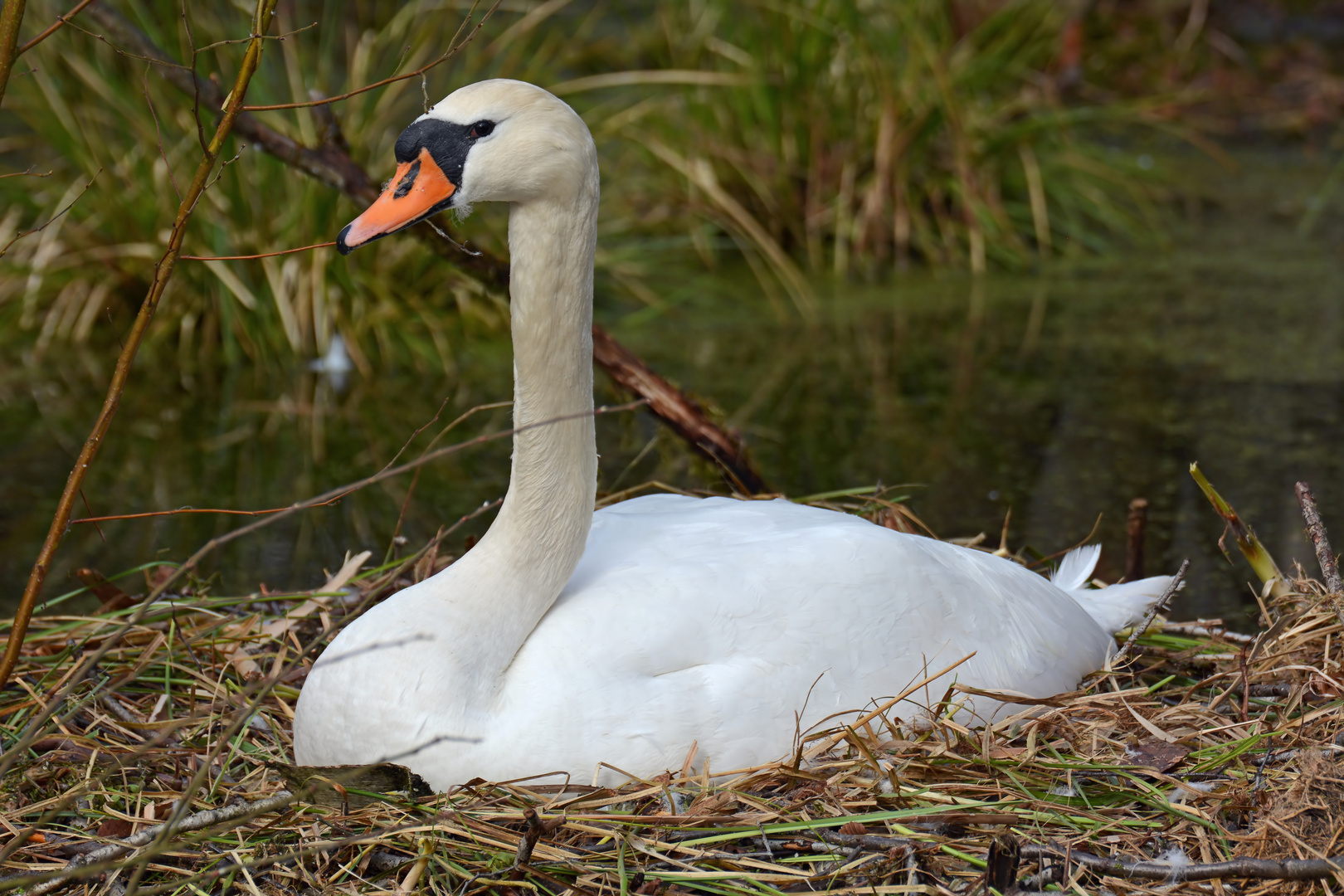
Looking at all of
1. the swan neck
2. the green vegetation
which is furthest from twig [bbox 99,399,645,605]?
the green vegetation

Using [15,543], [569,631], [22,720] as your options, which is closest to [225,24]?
[15,543]

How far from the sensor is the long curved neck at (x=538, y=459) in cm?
228

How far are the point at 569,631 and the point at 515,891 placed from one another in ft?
1.45

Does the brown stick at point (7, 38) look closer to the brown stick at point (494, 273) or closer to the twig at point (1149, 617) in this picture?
the brown stick at point (494, 273)

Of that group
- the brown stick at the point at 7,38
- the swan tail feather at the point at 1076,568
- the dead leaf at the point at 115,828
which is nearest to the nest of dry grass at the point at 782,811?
the dead leaf at the point at 115,828

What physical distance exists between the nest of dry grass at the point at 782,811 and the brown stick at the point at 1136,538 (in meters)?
0.58

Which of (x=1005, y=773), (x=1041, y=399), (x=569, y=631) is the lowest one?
(x=1041, y=399)

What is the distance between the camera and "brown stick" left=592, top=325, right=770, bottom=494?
3.49m

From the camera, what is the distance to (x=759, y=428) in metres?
4.84

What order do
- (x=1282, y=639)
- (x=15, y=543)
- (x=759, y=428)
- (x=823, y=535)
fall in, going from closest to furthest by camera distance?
(x=823, y=535) → (x=1282, y=639) → (x=15, y=543) → (x=759, y=428)

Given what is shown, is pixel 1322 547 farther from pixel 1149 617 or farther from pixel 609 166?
pixel 609 166

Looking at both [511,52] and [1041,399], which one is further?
[511,52]

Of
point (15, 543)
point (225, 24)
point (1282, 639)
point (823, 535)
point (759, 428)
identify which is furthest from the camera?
point (225, 24)

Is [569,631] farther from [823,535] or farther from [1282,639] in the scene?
[1282,639]
